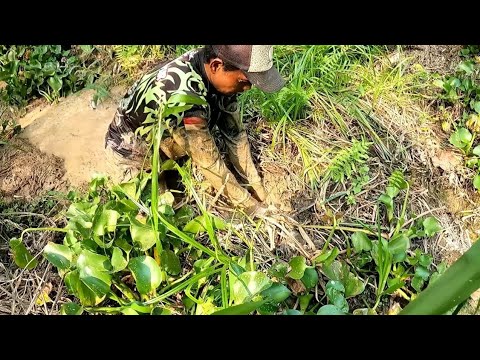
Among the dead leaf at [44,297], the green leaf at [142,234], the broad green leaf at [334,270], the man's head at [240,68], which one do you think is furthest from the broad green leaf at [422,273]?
the dead leaf at [44,297]

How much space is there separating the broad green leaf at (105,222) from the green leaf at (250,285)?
365 mm

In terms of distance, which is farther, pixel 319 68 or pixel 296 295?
pixel 319 68

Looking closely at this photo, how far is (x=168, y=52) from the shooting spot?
235cm

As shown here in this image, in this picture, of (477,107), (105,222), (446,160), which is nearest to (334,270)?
(105,222)

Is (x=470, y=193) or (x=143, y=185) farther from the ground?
(x=143, y=185)

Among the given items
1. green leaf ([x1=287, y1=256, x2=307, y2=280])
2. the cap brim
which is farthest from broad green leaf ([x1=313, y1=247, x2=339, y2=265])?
the cap brim

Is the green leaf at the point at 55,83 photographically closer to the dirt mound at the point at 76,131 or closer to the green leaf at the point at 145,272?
the dirt mound at the point at 76,131

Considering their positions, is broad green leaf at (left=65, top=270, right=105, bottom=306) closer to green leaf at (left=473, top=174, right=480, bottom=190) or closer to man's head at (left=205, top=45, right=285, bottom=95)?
man's head at (left=205, top=45, right=285, bottom=95)

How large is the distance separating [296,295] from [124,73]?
1434mm

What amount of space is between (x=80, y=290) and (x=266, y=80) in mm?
762

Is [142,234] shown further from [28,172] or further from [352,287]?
[28,172]

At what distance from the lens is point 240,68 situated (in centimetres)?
143
